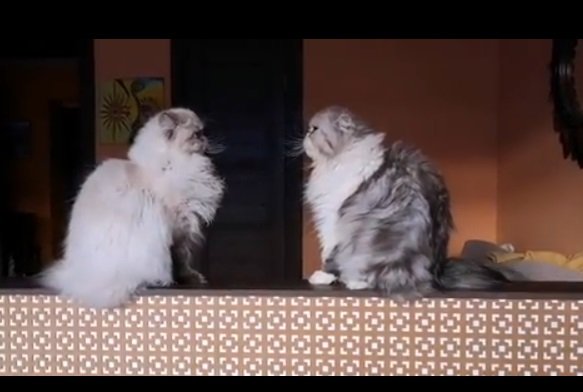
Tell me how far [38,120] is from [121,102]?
1.94 metres

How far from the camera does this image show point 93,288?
133 centimetres

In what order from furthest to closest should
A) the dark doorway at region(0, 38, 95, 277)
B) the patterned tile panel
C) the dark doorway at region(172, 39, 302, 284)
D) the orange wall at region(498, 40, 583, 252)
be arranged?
the dark doorway at region(0, 38, 95, 277)
the dark doorway at region(172, 39, 302, 284)
the orange wall at region(498, 40, 583, 252)
the patterned tile panel

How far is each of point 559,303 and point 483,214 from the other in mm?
2917

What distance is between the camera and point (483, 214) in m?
4.16

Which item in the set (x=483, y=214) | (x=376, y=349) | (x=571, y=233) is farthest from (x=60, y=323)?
(x=483, y=214)

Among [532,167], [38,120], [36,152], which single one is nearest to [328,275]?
[532,167]

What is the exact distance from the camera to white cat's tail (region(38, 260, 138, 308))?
1.33 m

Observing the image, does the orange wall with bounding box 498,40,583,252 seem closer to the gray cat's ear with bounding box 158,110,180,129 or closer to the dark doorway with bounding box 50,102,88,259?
the gray cat's ear with bounding box 158,110,180,129

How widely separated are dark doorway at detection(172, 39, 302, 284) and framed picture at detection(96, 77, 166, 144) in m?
0.12

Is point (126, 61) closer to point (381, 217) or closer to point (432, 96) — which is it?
point (432, 96)

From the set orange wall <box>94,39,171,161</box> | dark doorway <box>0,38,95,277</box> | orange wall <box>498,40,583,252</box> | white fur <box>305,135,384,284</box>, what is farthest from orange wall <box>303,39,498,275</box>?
white fur <box>305,135,384,284</box>

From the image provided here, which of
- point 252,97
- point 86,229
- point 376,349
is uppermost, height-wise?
point 252,97

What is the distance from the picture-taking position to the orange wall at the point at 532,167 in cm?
307

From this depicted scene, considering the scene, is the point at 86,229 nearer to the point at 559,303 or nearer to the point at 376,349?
the point at 376,349
